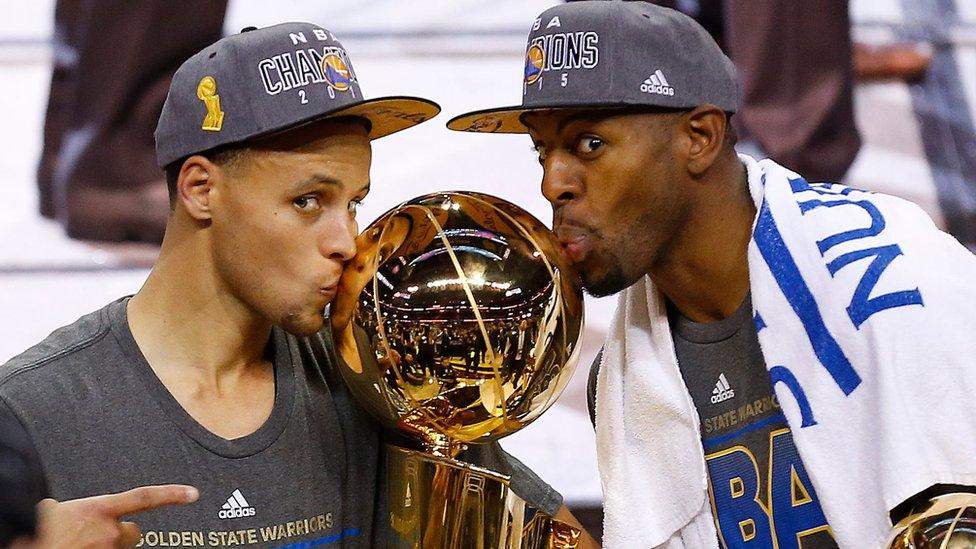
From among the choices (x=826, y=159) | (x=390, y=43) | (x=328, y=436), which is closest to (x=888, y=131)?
(x=826, y=159)

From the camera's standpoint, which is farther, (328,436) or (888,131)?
(888,131)

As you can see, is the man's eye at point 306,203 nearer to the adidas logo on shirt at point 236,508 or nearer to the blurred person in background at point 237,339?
the blurred person in background at point 237,339

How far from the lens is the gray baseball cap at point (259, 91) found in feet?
6.29

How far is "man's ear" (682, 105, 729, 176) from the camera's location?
211 cm

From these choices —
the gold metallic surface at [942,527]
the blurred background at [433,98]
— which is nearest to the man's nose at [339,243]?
the gold metallic surface at [942,527]

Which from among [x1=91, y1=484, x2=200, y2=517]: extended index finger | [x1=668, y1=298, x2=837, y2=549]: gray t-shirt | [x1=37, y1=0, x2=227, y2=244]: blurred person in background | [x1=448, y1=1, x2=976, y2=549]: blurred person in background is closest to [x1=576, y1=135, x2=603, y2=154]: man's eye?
[x1=448, y1=1, x2=976, y2=549]: blurred person in background

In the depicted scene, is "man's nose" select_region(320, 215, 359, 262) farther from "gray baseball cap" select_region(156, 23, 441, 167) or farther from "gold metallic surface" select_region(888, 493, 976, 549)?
"gold metallic surface" select_region(888, 493, 976, 549)

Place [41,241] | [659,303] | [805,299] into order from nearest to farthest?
[805,299], [659,303], [41,241]

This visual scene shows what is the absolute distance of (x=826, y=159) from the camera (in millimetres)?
3609

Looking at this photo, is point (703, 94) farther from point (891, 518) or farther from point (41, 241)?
point (41, 241)

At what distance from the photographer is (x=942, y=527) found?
1.67 metres

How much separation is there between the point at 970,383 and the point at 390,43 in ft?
6.74

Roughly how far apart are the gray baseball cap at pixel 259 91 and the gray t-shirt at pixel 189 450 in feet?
0.97

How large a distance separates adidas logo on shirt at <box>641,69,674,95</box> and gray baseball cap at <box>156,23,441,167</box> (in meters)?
0.33
